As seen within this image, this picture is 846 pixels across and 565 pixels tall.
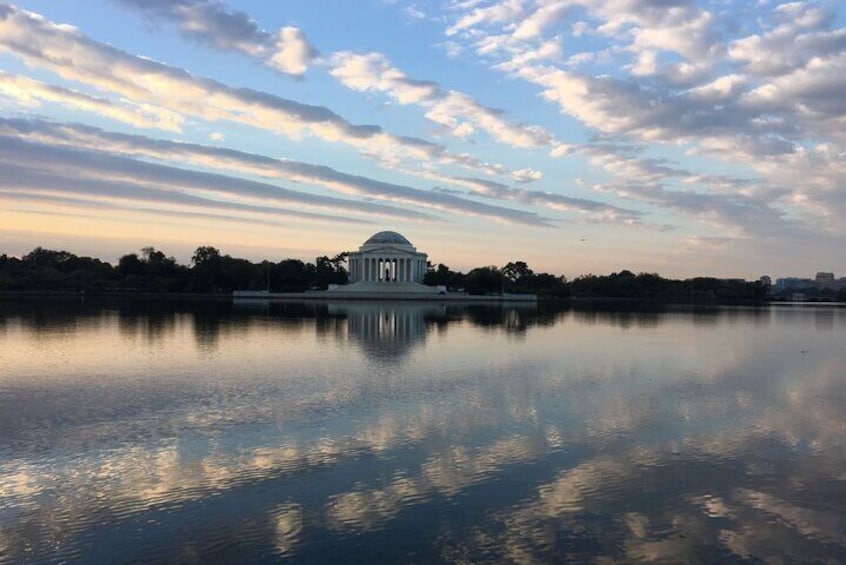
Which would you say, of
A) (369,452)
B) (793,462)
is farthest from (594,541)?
(793,462)

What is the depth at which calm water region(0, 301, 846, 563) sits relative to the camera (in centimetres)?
878

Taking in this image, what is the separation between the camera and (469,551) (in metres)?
8.48

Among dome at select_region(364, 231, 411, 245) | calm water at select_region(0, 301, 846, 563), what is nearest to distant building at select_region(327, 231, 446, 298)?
dome at select_region(364, 231, 411, 245)

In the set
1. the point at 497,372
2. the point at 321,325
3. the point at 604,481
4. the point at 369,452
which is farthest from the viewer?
the point at 321,325

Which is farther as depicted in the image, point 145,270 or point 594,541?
point 145,270

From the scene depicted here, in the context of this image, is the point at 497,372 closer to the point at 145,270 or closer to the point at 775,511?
the point at 775,511

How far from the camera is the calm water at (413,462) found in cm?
878

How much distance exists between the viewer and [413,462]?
481 inches

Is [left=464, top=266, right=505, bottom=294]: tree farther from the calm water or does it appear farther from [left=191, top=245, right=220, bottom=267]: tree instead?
the calm water

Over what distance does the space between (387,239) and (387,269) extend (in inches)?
279

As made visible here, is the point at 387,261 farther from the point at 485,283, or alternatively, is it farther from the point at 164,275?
the point at 164,275

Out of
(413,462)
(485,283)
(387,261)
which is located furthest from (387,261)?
(413,462)

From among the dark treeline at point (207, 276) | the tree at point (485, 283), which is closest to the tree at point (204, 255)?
the dark treeline at point (207, 276)

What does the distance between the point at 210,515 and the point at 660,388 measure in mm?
15628
